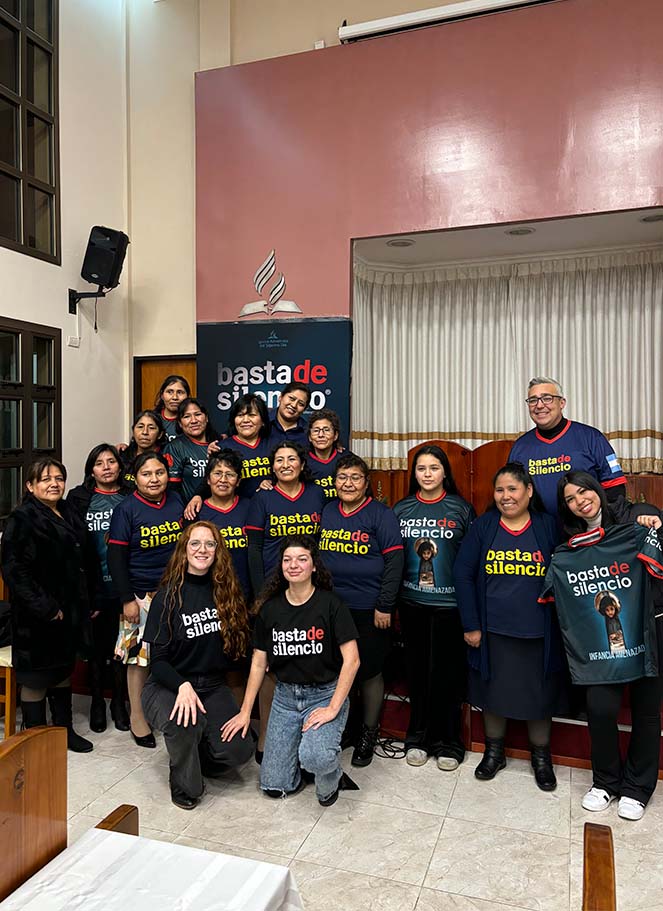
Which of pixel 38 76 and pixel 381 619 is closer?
pixel 381 619

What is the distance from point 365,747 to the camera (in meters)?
3.35

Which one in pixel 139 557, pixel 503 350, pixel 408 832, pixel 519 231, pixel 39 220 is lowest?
pixel 408 832

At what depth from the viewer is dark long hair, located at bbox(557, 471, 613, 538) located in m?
2.97

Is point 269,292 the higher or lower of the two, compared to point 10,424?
higher

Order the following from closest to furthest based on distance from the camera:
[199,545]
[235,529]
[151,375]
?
[199,545], [235,529], [151,375]

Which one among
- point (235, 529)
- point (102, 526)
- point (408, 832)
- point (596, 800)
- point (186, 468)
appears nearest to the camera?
point (408, 832)

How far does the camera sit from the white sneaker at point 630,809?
9.34 feet

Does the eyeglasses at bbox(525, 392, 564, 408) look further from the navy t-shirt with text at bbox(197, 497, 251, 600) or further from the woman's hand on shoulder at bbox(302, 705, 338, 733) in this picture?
the woman's hand on shoulder at bbox(302, 705, 338, 733)

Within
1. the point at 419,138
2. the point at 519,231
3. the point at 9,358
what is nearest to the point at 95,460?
the point at 9,358

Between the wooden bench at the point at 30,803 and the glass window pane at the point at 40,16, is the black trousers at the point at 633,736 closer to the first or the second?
the wooden bench at the point at 30,803

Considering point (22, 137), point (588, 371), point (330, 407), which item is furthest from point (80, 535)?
point (588, 371)

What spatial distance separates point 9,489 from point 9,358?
0.90 m

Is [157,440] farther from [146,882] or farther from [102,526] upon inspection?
[146,882]

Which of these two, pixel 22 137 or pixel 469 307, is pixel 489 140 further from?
pixel 22 137
